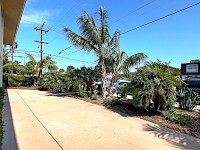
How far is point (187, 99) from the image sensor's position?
7184 millimetres

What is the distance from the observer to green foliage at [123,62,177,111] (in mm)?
5797

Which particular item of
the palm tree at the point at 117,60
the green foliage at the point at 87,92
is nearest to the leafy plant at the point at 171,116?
the palm tree at the point at 117,60

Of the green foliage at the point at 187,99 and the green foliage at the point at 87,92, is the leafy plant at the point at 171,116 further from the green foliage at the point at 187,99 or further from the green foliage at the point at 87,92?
the green foliage at the point at 87,92

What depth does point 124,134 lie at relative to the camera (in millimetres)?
4359

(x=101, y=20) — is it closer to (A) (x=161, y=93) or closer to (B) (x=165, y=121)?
(A) (x=161, y=93)

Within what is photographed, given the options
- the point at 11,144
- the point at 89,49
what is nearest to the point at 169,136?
the point at 11,144

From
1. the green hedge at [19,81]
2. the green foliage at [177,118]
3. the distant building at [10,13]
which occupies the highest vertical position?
the distant building at [10,13]

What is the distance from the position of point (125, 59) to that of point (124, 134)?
649cm

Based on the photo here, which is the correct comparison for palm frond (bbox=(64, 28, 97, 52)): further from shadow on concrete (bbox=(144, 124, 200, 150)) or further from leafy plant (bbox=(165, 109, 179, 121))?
shadow on concrete (bbox=(144, 124, 200, 150))

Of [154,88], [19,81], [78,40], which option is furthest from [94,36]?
[19,81]

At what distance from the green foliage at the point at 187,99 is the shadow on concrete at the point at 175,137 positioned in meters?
3.01

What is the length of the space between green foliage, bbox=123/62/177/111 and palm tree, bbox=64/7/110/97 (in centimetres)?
426

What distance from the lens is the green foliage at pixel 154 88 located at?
5797 millimetres

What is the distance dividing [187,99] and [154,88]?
2463 millimetres
